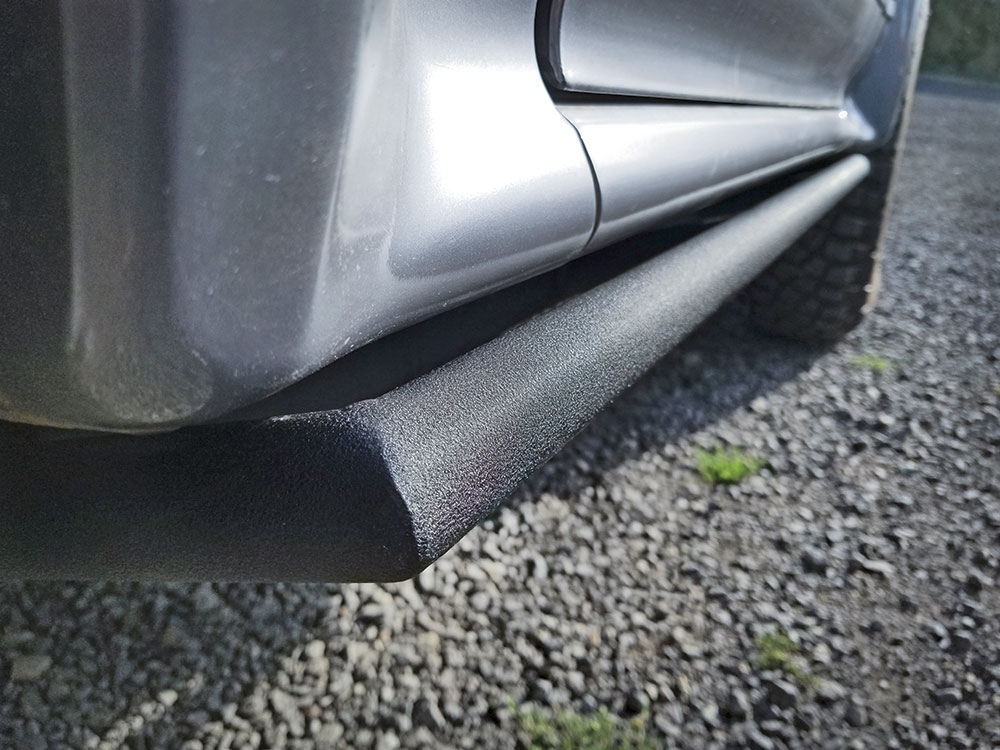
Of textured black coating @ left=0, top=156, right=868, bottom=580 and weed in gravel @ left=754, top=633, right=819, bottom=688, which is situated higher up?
textured black coating @ left=0, top=156, right=868, bottom=580

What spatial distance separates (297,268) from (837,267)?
6.78 ft

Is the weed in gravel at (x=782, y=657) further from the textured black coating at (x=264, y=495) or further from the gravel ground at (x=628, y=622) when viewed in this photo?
the textured black coating at (x=264, y=495)

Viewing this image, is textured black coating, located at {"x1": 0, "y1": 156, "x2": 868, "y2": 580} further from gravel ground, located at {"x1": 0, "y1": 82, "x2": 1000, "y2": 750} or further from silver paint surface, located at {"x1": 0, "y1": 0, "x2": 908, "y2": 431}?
gravel ground, located at {"x1": 0, "y1": 82, "x2": 1000, "y2": 750}

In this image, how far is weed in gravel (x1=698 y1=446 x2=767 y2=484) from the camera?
5.86 ft

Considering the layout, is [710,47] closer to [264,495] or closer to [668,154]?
[668,154]

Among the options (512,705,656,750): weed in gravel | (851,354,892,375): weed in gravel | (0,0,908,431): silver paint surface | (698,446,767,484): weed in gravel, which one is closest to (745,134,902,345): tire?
(851,354,892,375): weed in gravel

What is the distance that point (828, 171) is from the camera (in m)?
1.96

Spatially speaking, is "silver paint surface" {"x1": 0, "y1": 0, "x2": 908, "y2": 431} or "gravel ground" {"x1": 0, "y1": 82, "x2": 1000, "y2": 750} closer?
"silver paint surface" {"x1": 0, "y1": 0, "x2": 908, "y2": 431}

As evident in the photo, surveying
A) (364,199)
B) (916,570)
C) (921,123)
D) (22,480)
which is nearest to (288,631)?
(22,480)

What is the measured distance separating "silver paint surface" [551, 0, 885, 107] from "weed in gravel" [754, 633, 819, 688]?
0.77 meters

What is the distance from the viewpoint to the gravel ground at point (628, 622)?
3.71 feet

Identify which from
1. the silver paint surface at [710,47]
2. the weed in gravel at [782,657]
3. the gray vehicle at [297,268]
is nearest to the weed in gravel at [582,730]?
the weed in gravel at [782,657]

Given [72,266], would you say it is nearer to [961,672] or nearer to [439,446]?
[439,446]

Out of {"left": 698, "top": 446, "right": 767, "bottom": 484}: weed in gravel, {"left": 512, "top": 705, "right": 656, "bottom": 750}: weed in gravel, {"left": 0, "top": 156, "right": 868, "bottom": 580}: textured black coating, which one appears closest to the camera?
{"left": 0, "top": 156, "right": 868, "bottom": 580}: textured black coating
